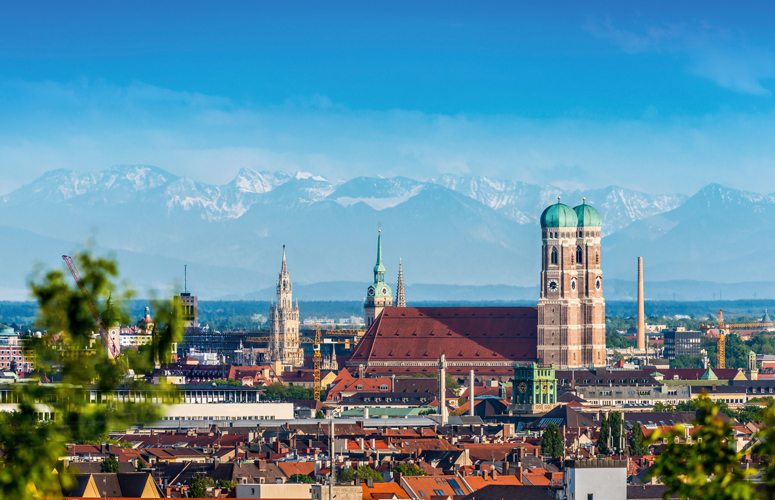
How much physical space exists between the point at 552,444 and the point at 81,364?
92.9 m

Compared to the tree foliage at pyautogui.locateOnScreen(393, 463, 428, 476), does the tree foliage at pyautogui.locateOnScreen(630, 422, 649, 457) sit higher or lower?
higher

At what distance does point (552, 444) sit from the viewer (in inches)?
4382

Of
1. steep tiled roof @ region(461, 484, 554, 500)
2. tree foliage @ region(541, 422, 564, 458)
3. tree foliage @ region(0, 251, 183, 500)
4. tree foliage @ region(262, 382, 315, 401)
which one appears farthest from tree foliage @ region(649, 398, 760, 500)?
tree foliage @ region(262, 382, 315, 401)

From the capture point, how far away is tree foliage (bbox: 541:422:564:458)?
109500 mm

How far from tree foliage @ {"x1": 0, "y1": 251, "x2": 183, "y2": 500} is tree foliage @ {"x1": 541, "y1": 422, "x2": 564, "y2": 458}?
87758 millimetres

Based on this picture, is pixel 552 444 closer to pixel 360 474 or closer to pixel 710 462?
pixel 360 474

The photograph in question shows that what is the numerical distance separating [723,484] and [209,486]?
62.7 meters

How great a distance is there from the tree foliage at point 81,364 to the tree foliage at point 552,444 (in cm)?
8776

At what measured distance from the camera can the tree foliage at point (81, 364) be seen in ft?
63.5

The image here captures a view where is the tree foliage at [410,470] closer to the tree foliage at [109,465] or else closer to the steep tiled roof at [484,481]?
the steep tiled roof at [484,481]

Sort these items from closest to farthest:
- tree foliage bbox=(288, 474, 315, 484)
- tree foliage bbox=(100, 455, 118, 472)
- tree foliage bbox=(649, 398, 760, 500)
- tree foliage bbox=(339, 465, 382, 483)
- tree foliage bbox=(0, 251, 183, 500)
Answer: tree foliage bbox=(649, 398, 760, 500) < tree foliage bbox=(0, 251, 183, 500) < tree foliage bbox=(100, 455, 118, 472) < tree foliage bbox=(339, 465, 382, 483) < tree foliage bbox=(288, 474, 315, 484)

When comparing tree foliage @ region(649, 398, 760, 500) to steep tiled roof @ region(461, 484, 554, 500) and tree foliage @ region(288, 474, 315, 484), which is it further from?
tree foliage @ region(288, 474, 315, 484)

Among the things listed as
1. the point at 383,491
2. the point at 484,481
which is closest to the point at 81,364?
the point at 383,491

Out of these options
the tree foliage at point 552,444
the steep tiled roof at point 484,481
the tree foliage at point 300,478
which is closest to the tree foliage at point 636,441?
the tree foliage at point 552,444
